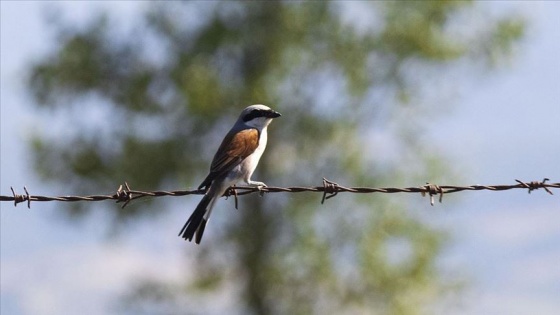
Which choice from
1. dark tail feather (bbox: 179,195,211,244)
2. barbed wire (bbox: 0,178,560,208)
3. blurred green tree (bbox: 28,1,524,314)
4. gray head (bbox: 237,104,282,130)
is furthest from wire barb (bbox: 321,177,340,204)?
blurred green tree (bbox: 28,1,524,314)

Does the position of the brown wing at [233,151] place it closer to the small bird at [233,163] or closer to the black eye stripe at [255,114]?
the small bird at [233,163]

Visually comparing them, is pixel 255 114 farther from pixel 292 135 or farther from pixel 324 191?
pixel 292 135

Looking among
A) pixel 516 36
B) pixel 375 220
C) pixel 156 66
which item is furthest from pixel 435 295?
pixel 156 66

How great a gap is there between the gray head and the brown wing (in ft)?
0.53

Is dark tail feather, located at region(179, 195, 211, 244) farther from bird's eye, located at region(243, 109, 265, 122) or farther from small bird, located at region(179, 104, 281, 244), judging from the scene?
bird's eye, located at region(243, 109, 265, 122)

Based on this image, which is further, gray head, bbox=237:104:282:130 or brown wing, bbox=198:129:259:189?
gray head, bbox=237:104:282:130

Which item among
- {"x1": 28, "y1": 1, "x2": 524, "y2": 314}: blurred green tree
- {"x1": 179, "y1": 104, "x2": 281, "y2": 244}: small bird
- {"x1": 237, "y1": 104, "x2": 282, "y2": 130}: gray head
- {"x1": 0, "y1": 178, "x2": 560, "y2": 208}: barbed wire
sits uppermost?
{"x1": 28, "y1": 1, "x2": 524, "y2": 314}: blurred green tree

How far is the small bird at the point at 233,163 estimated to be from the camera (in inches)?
346

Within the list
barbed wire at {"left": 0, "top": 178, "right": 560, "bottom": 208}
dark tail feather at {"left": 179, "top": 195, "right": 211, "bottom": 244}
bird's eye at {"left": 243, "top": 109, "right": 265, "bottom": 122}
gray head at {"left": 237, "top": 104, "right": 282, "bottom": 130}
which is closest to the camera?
barbed wire at {"left": 0, "top": 178, "right": 560, "bottom": 208}

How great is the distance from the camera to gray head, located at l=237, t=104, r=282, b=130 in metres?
10.3

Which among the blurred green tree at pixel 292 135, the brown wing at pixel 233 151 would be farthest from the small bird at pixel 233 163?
the blurred green tree at pixel 292 135

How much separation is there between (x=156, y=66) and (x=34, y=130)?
303cm

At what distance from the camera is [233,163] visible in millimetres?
9516

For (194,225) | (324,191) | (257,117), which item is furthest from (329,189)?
(257,117)
